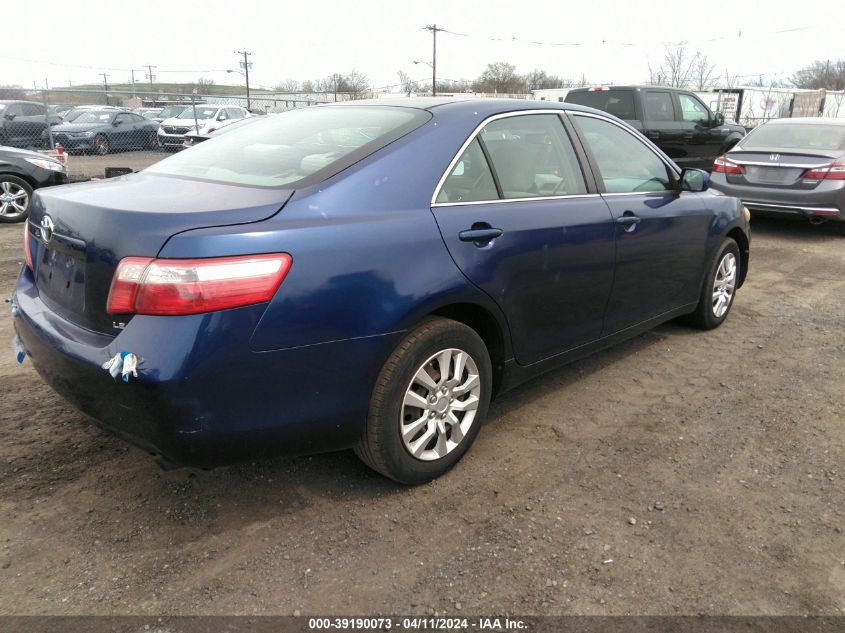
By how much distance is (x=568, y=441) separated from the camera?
3314 mm

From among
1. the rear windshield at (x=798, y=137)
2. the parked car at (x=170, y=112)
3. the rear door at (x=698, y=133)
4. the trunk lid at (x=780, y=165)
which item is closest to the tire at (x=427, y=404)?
the trunk lid at (x=780, y=165)

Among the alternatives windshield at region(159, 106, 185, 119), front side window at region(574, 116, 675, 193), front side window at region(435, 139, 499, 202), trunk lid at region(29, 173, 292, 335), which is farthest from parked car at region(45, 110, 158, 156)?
front side window at region(435, 139, 499, 202)

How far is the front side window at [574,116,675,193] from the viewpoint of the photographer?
146 inches

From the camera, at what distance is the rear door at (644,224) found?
12.0 feet

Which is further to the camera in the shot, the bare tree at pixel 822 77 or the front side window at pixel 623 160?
the bare tree at pixel 822 77

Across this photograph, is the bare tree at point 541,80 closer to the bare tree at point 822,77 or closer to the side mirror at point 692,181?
the bare tree at point 822,77

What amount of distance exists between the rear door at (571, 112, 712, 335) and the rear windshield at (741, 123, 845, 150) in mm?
5505

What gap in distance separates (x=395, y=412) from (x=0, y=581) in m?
1.48

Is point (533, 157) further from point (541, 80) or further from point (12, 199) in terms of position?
point (541, 80)

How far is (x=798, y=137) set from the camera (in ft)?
29.3

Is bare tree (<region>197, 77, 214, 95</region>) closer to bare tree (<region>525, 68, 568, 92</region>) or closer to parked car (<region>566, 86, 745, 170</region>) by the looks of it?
bare tree (<region>525, 68, 568, 92</region>)

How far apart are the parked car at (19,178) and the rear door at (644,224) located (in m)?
8.25

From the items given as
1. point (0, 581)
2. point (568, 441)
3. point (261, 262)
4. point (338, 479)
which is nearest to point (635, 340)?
point (568, 441)

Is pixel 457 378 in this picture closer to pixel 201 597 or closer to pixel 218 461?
pixel 218 461
